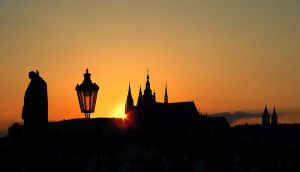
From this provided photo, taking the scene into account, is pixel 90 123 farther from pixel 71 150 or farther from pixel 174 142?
pixel 174 142

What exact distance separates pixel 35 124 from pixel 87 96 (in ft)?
3.74

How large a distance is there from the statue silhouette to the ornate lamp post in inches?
26.1

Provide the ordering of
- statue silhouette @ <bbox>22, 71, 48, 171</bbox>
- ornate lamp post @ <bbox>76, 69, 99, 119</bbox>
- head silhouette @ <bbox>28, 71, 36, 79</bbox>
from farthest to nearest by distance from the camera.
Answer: ornate lamp post @ <bbox>76, 69, 99, 119</bbox>, head silhouette @ <bbox>28, 71, 36, 79</bbox>, statue silhouette @ <bbox>22, 71, 48, 171</bbox>

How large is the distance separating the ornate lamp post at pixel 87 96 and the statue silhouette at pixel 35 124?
0.66m

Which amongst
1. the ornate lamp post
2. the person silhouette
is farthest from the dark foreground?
the person silhouette

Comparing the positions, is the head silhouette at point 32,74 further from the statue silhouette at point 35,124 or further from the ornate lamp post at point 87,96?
the ornate lamp post at point 87,96

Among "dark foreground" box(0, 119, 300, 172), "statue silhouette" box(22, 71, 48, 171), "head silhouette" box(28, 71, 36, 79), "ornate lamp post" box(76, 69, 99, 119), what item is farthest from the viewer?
"dark foreground" box(0, 119, 300, 172)

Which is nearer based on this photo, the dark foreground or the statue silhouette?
the statue silhouette

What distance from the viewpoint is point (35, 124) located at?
588 inches

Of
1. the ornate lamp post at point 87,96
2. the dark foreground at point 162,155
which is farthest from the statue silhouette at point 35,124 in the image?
the dark foreground at point 162,155

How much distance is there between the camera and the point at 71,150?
134m

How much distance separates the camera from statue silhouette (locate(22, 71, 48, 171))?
1493 centimetres

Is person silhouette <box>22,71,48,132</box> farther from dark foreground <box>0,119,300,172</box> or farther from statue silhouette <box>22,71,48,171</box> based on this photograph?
dark foreground <box>0,119,300,172</box>

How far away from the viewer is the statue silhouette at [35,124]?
14930mm
